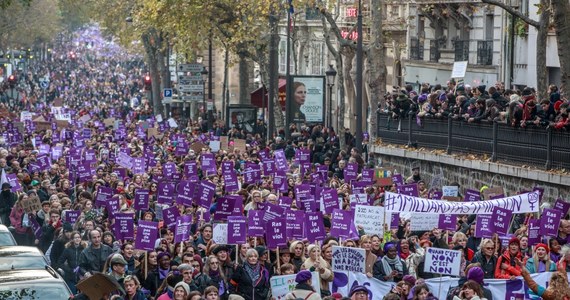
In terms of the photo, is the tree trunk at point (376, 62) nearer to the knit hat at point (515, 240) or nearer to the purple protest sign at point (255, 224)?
the purple protest sign at point (255, 224)

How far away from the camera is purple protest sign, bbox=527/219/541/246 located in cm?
2047

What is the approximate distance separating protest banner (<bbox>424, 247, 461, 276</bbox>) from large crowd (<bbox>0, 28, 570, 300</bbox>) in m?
0.17

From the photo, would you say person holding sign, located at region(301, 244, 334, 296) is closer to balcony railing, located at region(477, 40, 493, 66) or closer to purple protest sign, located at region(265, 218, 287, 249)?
purple protest sign, located at region(265, 218, 287, 249)

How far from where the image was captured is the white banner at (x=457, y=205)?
2155cm

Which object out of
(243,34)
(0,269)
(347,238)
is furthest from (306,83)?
(0,269)

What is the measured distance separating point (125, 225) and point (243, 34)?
32308 mm

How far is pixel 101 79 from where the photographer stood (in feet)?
405

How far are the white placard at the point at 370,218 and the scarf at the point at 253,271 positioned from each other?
2877 mm

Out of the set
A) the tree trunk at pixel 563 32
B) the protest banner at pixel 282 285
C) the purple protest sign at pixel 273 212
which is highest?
the tree trunk at pixel 563 32

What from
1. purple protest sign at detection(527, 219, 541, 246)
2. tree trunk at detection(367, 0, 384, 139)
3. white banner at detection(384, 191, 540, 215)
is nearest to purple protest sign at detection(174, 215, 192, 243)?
white banner at detection(384, 191, 540, 215)

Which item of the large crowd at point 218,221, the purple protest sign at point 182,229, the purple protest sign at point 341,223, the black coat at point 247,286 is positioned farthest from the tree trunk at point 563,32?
the black coat at point 247,286

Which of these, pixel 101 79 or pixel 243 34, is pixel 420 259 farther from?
pixel 101 79

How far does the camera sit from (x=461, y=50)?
50.5 metres

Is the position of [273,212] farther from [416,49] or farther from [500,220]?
[416,49]
